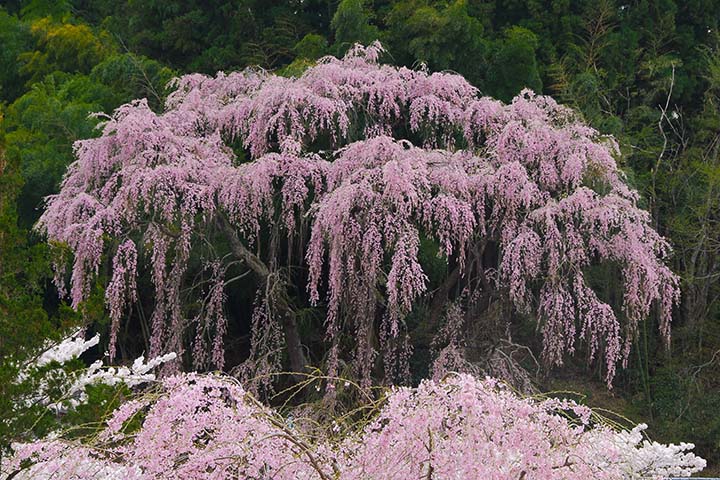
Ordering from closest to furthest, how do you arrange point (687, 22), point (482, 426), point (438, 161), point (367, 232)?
point (482, 426), point (367, 232), point (438, 161), point (687, 22)

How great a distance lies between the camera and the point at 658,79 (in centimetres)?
Result: 1016

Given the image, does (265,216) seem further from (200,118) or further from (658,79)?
(658,79)

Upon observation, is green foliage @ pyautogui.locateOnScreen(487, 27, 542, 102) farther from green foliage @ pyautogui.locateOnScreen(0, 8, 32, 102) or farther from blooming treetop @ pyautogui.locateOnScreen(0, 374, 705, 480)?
blooming treetop @ pyautogui.locateOnScreen(0, 374, 705, 480)

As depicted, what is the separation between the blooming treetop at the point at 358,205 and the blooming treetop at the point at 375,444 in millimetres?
3103

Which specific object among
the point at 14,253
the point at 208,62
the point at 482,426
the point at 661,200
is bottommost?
the point at 661,200

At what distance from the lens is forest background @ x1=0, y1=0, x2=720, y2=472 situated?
7941 mm

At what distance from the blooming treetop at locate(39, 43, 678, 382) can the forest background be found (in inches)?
35.6

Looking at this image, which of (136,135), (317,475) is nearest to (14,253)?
(317,475)

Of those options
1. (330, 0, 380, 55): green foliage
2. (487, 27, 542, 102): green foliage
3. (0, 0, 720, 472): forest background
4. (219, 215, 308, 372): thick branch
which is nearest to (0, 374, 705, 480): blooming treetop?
(219, 215, 308, 372): thick branch

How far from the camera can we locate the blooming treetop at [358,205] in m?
5.96

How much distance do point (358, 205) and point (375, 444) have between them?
11.5 ft

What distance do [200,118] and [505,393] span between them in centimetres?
509

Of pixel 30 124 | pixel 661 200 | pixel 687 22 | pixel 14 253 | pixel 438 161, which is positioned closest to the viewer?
pixel 14 253

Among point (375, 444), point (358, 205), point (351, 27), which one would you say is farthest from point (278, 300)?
point (375, 444)
